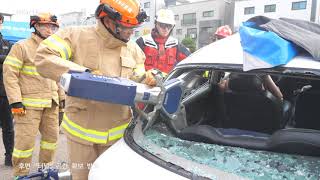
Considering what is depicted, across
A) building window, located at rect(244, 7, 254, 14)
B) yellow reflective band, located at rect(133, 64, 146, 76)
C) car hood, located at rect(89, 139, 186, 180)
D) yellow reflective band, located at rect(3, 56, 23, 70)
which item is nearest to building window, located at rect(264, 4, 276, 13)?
building window, located at rect(244, 7, 254, 14)

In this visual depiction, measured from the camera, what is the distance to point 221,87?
120 inches

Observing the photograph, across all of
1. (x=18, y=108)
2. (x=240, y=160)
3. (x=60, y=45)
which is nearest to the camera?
(x=240, y=160)

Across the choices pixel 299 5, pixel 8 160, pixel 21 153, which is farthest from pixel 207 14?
pixel 21 153

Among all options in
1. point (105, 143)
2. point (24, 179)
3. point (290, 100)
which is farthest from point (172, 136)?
point (290, 100)

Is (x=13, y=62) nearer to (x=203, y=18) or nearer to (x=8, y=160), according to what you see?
(x=8, y=160)

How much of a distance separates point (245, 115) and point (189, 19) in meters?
47.1

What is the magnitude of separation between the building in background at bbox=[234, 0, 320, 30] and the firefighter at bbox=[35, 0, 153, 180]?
113 ft

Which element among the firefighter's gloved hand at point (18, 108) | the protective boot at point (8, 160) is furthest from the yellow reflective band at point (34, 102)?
the protective boot at point (8, 160)

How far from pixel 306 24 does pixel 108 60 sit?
1253 millimetres

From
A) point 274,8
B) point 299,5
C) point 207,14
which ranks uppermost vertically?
point 299,5

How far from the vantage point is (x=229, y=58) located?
1.86 metres

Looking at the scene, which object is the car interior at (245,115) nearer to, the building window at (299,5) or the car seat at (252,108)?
the car seat at (252,108)

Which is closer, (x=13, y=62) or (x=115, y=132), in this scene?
(x=115, y=132)

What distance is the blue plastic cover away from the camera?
5.54 feet
